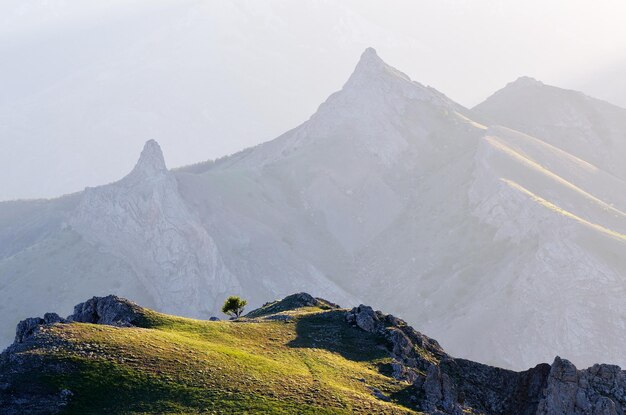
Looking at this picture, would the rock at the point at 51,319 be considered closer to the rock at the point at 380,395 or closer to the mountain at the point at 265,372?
the mountain at the point at 265,372

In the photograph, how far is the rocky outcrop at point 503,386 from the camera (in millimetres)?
65688

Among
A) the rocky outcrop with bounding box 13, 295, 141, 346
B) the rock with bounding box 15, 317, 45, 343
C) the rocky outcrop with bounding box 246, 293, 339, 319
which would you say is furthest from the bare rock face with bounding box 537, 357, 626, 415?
the rock with bounding box 15, 317, 45, 343

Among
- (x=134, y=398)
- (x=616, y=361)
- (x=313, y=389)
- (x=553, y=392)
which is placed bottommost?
(x=134, y=398)

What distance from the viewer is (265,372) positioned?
61812 mm

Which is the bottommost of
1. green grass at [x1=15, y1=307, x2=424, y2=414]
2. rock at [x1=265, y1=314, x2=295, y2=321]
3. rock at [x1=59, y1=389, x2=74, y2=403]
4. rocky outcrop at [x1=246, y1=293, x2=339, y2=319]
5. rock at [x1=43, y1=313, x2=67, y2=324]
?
rock at [x1=59, y1=389, x2=74, y2=403]

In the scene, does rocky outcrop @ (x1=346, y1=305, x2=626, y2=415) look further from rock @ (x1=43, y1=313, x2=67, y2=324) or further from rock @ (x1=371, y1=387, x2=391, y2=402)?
rock @ (x1=43, y1=313, x2=67, y2=324)

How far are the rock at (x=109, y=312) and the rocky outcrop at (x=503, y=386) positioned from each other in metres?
22.5

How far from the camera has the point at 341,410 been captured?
188ft

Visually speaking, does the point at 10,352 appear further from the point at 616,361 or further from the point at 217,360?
the point at 616,361

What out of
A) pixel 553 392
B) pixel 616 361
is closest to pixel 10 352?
pixel 553 392

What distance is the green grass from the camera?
5531 cm

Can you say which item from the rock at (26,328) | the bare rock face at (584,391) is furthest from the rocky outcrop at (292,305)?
the bare rock face at (584,391)

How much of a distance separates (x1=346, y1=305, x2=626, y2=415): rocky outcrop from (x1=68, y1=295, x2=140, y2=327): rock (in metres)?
22.5

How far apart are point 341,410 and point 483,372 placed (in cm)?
2093
